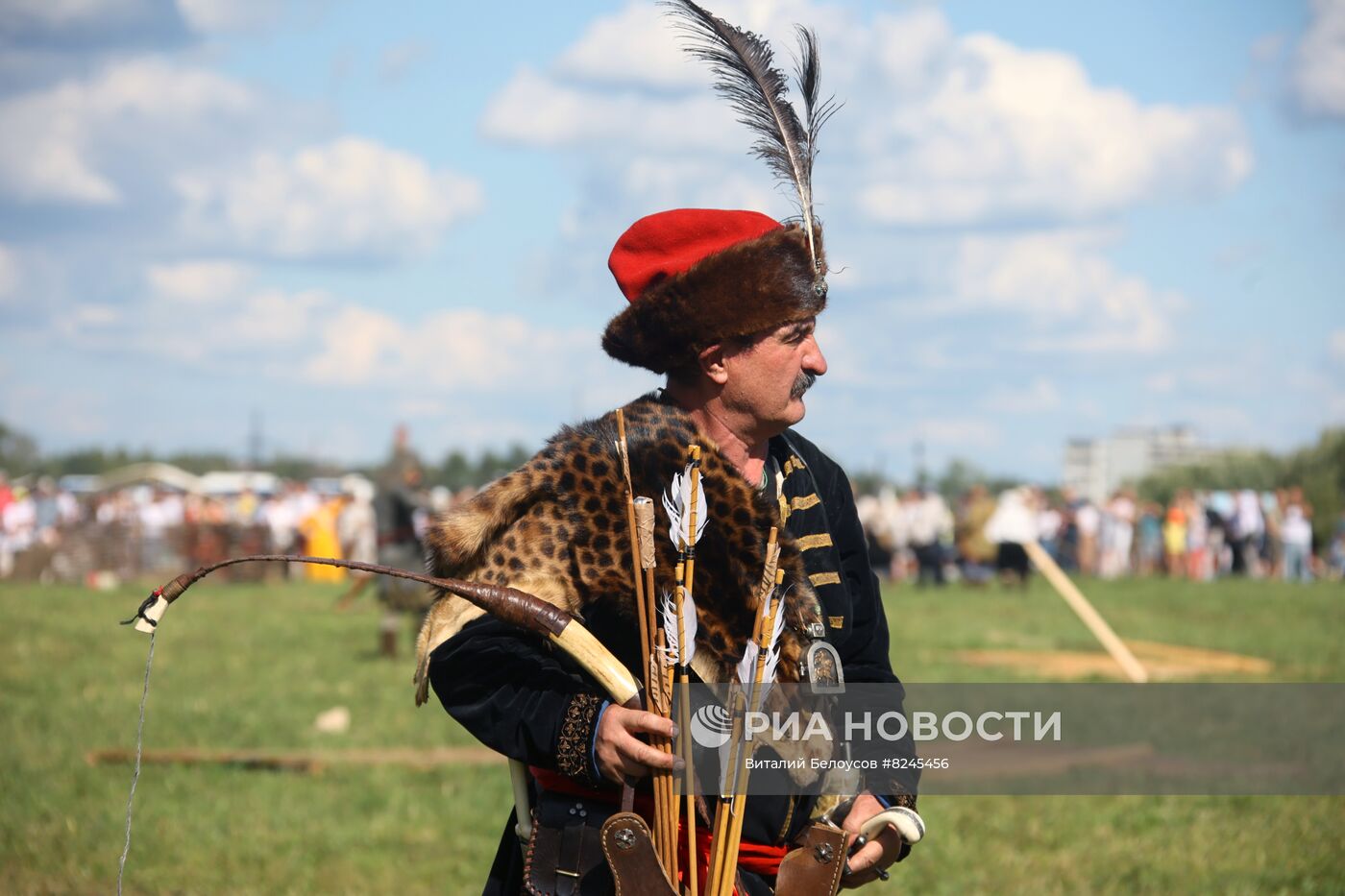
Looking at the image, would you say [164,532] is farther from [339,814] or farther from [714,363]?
[714,363]

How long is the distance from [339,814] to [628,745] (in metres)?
5.50

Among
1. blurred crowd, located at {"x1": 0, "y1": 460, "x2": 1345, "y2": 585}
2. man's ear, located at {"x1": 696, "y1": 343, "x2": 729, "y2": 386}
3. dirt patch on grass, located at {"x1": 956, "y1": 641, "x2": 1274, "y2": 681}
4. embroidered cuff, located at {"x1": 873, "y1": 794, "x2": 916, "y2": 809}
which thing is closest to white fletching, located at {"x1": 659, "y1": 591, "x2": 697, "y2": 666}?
man's ear, located at {"x1": 696, "y1": 343, "x2": 729, "y2": 386}

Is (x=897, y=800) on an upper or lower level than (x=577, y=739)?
lower

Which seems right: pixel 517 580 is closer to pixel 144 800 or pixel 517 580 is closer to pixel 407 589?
pixel 144 800

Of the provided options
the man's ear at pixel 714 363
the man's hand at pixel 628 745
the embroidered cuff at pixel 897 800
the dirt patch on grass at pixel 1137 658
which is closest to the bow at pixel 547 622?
the man's hand at pixel 628 745

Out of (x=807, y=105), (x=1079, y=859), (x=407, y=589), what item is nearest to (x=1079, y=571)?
(x=407, y=589)

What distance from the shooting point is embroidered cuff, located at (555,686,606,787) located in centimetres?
270

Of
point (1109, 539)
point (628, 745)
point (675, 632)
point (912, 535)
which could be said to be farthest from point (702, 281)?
point (1109, 539)

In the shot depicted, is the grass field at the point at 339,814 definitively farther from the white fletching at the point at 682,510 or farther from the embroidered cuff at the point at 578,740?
the white fletching at the point at 682,510

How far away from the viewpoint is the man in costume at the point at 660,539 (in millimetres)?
2797

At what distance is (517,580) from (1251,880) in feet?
15.7

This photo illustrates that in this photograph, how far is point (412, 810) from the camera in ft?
25.3

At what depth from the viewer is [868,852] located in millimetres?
3000

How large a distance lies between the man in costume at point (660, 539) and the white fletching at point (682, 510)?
0.32ft
